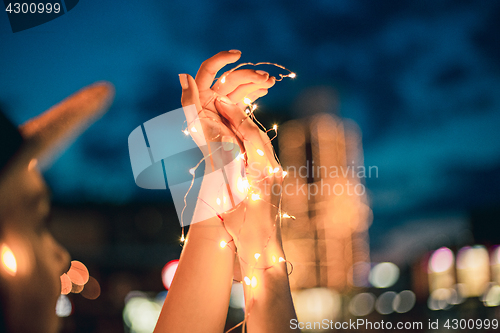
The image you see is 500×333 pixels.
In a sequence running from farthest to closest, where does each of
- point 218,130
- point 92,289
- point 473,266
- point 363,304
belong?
point 473,266, point 363,304, point 92,289, point 218,130

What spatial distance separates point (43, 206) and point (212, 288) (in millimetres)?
479

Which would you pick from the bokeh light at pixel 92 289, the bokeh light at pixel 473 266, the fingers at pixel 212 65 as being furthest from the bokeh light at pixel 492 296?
the fingers at pixel 212 65

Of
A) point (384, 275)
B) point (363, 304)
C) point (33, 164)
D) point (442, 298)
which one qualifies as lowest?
point (33, 164)

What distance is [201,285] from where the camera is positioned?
838 mm

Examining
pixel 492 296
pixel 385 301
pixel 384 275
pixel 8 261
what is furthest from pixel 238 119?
pixel 384 275

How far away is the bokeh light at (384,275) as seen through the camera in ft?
79.4

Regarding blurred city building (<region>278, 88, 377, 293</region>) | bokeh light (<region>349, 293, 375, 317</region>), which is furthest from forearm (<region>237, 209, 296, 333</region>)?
bokeh light (<region>349, 293, 375, 317</region>)

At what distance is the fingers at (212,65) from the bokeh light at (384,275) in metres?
26.2

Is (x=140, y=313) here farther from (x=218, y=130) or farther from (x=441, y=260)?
(x=441, y=260)

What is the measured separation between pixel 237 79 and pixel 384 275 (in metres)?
30.1

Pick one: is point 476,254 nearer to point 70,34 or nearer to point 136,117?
point 136,117

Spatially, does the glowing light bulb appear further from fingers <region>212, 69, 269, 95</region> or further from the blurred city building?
the blurred city building

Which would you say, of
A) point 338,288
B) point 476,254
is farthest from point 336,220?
point 476,254

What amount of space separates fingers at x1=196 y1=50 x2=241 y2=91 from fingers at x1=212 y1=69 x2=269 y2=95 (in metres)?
0.05
